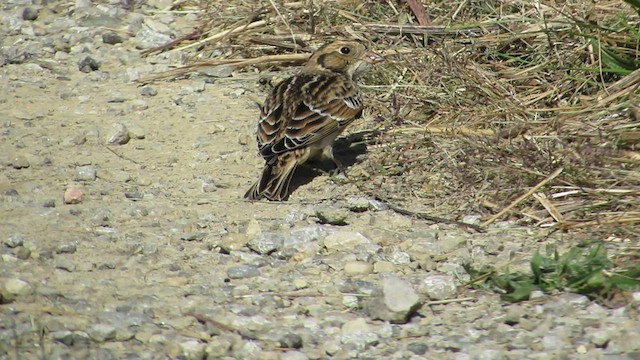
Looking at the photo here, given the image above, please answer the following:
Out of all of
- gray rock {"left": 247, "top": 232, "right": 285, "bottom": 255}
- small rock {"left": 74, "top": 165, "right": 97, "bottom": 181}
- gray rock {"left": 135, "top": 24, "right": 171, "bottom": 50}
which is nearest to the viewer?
gray rock {"left": 247, "top": 232, "right": 285, "bottom": 255}

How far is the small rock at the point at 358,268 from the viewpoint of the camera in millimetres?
5590

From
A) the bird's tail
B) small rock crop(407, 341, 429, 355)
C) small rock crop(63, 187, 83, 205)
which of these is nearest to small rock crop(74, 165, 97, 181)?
small rock crop(63, 187, 83, 205)

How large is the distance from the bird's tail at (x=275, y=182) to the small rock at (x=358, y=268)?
3.98 ft

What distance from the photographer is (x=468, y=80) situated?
25.3ft

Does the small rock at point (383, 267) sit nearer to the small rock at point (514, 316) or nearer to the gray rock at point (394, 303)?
the gray rock at point (394, 303)

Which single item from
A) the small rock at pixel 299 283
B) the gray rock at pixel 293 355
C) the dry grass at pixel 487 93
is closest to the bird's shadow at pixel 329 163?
the dry grass at pixel 487 93

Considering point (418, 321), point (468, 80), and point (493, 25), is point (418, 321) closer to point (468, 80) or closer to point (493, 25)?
point (468, 80)

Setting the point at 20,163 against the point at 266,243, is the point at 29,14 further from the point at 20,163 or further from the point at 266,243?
the point at 266,243

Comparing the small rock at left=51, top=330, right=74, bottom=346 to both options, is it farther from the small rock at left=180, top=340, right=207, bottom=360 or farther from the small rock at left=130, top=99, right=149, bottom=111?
the small rock at left=130, top=99, right=149, bottom=111

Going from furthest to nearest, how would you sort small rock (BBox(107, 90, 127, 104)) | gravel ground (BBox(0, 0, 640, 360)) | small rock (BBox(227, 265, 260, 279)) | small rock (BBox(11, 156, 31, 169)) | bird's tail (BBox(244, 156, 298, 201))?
small rock (BBox(107, 90, 127, 104)) → small rock (BBox(11, 156, 31, 169)) → bird's tail (BBox(244, 156, 298, 201)) → small rock (BBox(227, 265, 260, 279)) → gravel ground (BBox(0, 0, 640, 360))

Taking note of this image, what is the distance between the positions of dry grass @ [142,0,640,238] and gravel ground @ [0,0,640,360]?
0.35 meters

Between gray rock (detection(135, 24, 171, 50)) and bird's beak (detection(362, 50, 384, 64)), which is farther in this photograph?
gray rock (detection(135, 24, 171, 50))

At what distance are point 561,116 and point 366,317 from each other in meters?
2.63

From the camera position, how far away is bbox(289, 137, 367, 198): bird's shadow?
24.1 ft
